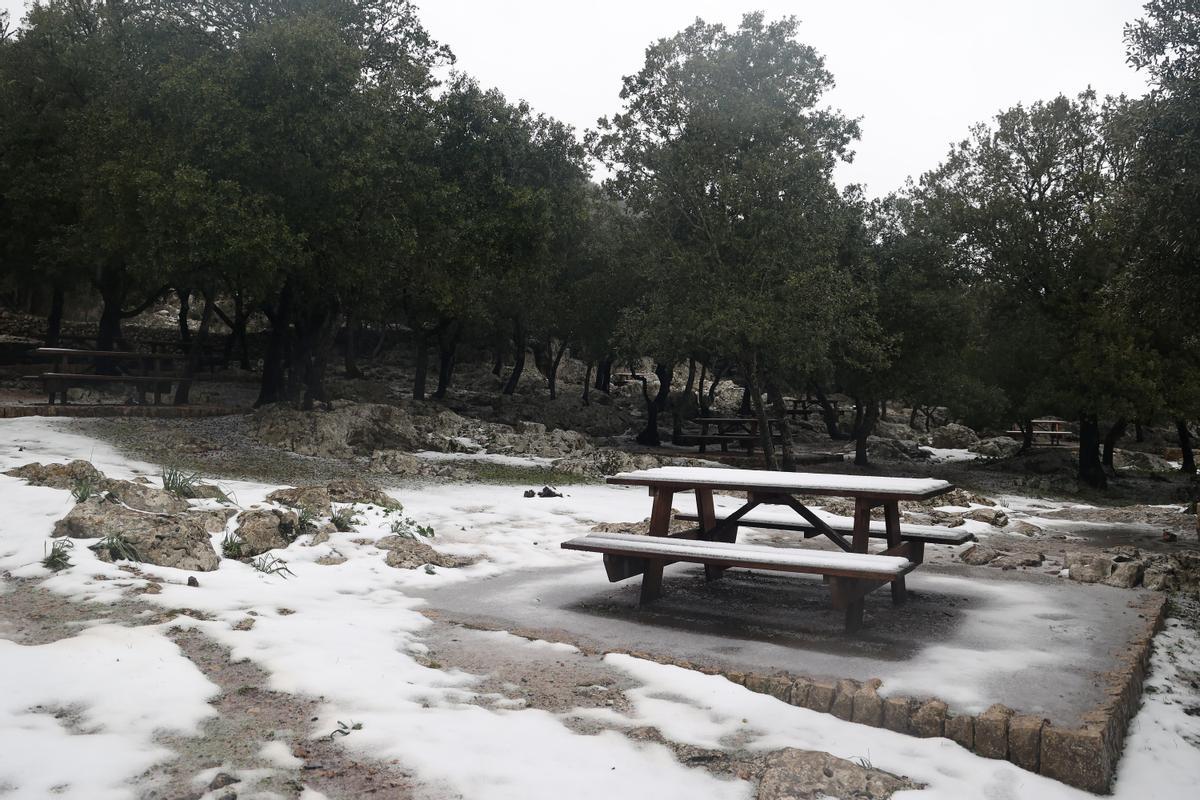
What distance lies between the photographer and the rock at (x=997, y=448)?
106 ft

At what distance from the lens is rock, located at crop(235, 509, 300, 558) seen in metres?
Result: 7.20

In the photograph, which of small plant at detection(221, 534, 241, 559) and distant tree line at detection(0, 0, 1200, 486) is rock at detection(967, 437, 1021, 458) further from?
small plant at detection(221, 534, 241, 559)

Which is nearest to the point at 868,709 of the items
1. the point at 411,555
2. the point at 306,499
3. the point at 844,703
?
the point at 844,703

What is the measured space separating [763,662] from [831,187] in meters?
15.6

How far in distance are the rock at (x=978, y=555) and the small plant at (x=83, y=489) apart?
848 centimetres

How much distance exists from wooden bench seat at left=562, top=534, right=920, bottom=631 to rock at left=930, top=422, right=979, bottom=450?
3316 centimetres

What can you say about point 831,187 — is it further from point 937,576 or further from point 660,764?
point 660,764

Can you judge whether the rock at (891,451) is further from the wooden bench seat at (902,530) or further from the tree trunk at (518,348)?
the wooden bench seat at (902,530)

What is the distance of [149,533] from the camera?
6.70 metres

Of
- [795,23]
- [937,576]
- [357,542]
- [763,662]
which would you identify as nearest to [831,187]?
[795,23]

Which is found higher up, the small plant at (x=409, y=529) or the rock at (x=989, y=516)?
the rock at (x=989, y=516)

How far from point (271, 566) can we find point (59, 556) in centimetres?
147

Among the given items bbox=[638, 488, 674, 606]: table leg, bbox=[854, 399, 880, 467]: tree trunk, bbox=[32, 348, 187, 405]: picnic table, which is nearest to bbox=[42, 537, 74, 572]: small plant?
bbox=[638, 488, 674, 606]: table leg

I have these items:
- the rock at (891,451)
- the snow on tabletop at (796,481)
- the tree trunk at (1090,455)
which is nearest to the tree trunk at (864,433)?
the rock at (891,451)
